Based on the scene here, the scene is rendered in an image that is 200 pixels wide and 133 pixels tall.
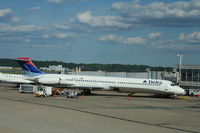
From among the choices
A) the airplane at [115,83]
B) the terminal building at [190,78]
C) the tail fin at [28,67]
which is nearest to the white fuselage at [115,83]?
the airplane at [115,83]

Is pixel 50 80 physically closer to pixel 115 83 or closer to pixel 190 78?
pixel 115 83

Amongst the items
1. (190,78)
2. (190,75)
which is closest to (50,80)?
(190,75)

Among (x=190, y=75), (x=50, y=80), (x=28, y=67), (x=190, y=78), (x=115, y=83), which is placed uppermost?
(x=28, y=67)

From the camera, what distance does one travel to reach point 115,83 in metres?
53.8

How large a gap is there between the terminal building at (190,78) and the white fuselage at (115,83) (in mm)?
12008

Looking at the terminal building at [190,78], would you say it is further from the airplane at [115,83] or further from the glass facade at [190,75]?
the airplane at [115,83]

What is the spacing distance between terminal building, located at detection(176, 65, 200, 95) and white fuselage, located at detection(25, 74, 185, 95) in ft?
39.4

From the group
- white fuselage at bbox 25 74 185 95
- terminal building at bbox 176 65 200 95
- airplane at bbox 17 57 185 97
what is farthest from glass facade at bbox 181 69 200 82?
white fuselage at bbox 25 74 185 95

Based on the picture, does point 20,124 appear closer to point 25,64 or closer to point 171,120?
point 171,120

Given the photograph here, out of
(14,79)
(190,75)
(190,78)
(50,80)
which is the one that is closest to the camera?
(50,80)

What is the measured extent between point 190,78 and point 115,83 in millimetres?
20465

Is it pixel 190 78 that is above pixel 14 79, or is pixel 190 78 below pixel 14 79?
→ above

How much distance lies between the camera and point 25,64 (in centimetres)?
5922

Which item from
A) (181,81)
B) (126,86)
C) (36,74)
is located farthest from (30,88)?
(181,81)
